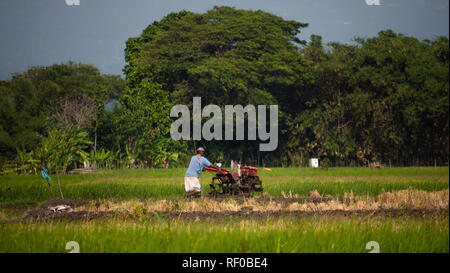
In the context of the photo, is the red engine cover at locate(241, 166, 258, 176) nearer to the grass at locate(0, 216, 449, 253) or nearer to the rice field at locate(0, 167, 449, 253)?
the rice field at locate(0, 167, 449, 253)

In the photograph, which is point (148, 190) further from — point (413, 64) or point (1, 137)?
point (413, 64)

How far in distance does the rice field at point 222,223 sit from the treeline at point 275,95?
7.49 m

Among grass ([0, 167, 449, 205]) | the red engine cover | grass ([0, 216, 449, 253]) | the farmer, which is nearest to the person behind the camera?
grass ([0, 216, 449, 253])

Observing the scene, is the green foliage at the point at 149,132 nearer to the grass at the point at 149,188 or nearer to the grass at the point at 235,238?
the grass at the point at 149,188

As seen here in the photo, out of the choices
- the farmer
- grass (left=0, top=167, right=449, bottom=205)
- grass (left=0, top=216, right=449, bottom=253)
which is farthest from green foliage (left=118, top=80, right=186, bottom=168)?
grass (left=0, top=216, right=449, bottom=253)

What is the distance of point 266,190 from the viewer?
10.8 m

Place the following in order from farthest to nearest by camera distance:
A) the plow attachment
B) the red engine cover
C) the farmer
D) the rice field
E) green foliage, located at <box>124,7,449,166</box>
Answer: green foliage, located at <box>124,7,449,166</box> → the red engine cover → the plow attachment → the farmer → the rice field

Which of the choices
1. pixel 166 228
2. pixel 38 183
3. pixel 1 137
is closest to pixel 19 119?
pixel 1 137

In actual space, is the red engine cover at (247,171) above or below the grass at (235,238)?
above

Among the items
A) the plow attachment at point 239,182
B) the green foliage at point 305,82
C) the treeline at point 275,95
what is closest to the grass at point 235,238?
the plow attachment at point 239,182

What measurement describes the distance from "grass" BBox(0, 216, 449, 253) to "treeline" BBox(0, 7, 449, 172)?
1224 centimetres

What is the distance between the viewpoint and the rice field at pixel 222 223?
4719mm

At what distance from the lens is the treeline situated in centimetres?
1881

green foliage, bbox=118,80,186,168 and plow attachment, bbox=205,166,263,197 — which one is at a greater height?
green foliage, bbox=118,80,186,168
